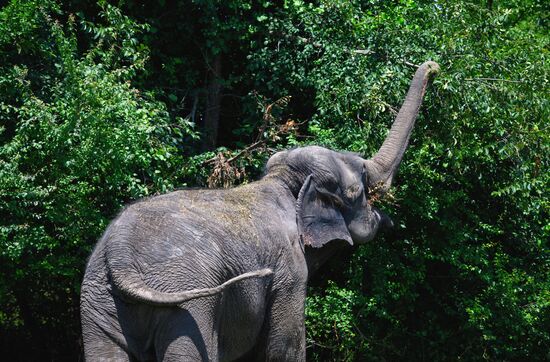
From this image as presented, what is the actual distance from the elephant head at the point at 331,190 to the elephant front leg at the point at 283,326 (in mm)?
474

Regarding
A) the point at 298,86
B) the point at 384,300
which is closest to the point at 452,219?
the point at 384,300

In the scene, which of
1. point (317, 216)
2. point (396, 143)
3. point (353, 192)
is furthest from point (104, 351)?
point (396, 143)

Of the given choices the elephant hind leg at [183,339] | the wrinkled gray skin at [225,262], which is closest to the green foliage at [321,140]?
the wrinkled gray skin at [225,262]

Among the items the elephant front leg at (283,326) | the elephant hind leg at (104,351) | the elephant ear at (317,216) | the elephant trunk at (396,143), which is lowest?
the elephant front leg at (283,326)

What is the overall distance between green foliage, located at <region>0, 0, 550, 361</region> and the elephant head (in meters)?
1.88

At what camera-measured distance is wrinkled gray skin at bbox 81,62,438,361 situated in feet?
19.3

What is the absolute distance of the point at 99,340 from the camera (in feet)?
19.5

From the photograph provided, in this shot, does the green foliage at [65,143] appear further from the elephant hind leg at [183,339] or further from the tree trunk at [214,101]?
the elephant hind leg at [183,339]

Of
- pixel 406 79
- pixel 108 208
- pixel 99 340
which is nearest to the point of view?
pixel 99 340

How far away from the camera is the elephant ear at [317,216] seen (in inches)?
279

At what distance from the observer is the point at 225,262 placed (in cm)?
621

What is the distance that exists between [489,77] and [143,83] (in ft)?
11.3

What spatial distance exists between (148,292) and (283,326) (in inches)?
50.1

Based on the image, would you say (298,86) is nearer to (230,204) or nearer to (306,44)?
(306,44)
